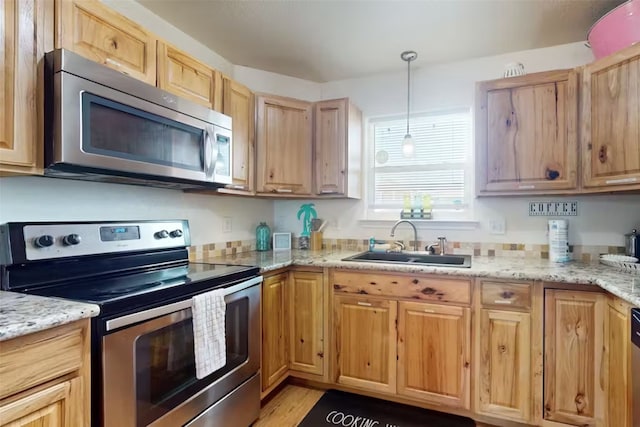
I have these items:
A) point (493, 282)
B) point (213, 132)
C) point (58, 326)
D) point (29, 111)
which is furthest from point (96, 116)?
point (493, 282)

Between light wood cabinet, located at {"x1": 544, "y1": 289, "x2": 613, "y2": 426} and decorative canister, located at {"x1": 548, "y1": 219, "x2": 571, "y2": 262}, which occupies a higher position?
decorative canister, located at {"x1": 548, "y1": 219, "x2": 571, "y2": 262}

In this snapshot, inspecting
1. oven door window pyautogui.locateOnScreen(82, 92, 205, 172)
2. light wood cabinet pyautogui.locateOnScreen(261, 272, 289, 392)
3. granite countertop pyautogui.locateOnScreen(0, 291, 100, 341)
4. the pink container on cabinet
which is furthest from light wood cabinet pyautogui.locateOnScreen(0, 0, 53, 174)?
the pink container on cabinet

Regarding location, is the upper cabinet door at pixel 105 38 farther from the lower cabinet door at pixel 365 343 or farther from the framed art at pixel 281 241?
the lower cabinet door at pixel 365 343

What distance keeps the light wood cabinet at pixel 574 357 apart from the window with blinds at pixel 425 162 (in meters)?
1.04

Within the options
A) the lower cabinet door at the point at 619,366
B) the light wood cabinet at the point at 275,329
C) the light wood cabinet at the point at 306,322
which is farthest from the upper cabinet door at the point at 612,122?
the light wood cabinet at the point at 275,329

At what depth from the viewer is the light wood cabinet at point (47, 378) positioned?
2.85 ft

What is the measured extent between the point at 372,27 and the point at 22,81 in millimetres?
1807

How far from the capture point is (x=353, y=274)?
7.14ft

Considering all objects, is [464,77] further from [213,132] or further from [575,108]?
[213,132]

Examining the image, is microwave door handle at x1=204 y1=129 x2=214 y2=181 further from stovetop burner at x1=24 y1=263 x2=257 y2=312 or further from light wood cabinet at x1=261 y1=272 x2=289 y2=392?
light wood cabinet at x1=261 y1=272 x2=289 y2=392

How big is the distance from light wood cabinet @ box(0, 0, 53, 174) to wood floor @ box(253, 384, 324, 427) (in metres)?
1.71

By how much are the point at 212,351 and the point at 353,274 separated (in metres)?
0.98

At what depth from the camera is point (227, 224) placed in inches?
101

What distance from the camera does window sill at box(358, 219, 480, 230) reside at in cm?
254
